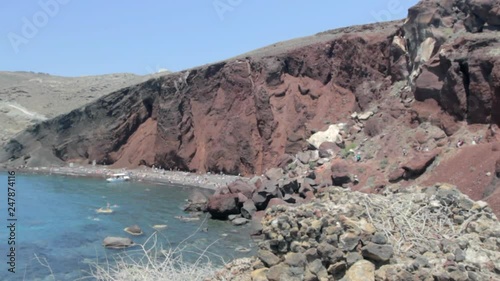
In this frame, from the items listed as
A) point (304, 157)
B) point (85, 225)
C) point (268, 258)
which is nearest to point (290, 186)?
point (304, 157)

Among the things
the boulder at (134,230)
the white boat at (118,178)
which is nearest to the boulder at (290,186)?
the boulder at (134,230)

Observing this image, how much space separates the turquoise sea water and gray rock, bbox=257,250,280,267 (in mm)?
3357

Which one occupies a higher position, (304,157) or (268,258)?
(268,258)

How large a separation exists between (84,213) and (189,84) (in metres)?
24.8

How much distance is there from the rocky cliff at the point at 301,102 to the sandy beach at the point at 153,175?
155 cm

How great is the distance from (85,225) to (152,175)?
23638 mm

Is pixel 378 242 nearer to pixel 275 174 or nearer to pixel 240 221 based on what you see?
pixel 240 221

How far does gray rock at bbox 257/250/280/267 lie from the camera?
8938 mm

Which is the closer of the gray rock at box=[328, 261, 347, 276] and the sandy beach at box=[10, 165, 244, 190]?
the gray rock at box=[328, 261, 347, 276]

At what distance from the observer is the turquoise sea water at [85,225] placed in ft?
62.3

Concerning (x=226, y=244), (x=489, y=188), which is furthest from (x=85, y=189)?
(x=489, y=188)

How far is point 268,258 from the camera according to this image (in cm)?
902

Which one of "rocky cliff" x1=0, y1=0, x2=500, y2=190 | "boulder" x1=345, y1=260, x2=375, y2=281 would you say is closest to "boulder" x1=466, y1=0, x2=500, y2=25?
"rocky cliff" x1=0, y1=0, x2=500, y2=190

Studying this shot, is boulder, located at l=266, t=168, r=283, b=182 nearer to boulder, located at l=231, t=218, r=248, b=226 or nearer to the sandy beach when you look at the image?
the sandy beach
